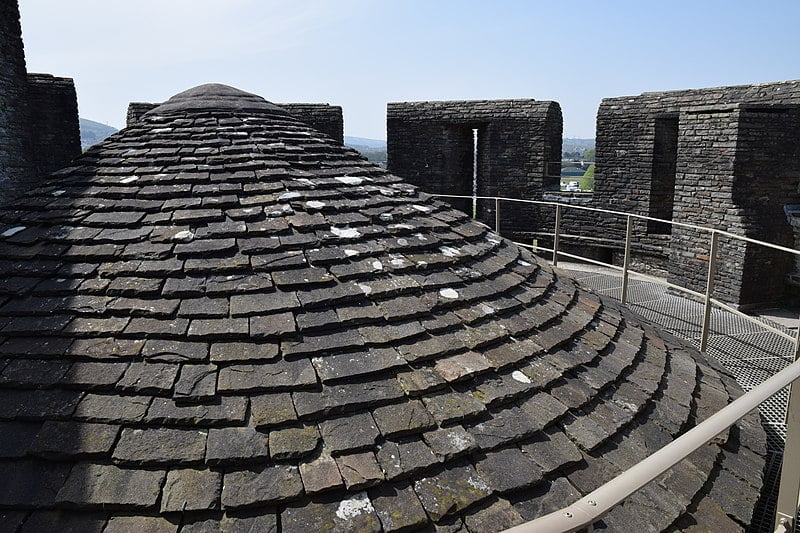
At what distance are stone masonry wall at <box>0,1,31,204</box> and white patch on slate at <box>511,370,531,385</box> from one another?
27.1ft

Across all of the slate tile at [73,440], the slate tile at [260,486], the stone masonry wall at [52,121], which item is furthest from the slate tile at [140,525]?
the stone masonry wall at [52,121]

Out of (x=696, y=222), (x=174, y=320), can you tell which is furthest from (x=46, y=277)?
(x=696, y=222)

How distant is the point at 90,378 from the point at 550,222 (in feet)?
33.7

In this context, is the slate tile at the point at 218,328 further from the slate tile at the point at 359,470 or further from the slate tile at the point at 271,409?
the slate tile at the point at 359,470

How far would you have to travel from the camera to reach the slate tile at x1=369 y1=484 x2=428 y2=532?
2.11m

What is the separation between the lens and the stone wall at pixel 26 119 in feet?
27.8

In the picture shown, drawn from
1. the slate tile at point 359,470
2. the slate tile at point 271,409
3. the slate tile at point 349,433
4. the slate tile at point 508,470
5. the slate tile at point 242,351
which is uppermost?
the slate tile at point 242,351

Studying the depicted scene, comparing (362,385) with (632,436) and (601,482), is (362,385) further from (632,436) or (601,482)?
(632,436)

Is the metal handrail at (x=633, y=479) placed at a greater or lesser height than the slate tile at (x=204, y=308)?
lesser

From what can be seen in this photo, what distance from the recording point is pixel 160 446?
225 centimetres

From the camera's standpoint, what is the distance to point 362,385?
262 centimetres

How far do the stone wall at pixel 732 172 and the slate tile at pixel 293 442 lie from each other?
8304 millimetres

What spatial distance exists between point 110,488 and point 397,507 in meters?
1.07

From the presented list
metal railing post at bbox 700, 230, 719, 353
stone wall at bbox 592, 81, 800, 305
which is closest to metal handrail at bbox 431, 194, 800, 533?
metal railing post at bbox 700, 230, 719, 353
